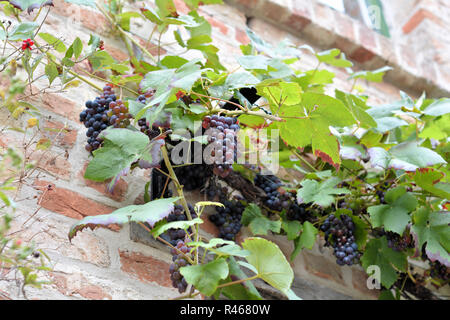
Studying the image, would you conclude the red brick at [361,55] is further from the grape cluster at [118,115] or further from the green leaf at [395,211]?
the grape cluster at [118,115]

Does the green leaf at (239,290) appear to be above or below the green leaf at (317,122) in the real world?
below

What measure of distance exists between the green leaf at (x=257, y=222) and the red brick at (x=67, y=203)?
0.34 metres

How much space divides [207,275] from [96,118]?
16.5 inches

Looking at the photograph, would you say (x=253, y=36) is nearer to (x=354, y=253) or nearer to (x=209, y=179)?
(x=209, y=179)

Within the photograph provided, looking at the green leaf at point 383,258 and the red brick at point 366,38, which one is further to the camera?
the red brick at point 366,38

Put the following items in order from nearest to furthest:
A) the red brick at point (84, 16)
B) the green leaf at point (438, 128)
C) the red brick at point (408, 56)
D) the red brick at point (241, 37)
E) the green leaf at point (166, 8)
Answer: the green leaf at point (166, 8), the red brick at point (84, 16), the green leaf at point (438, 128), the red brick at point (241, 37), the red brick at point (408, 56)

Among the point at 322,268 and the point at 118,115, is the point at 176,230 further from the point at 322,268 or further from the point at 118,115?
the point at 322,268

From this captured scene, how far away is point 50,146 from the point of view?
104 cm

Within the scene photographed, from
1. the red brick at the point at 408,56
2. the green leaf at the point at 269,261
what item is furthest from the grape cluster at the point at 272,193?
the red brick at the point at 408,56

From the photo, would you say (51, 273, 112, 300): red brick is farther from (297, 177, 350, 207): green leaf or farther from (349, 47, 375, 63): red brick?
(349, 47, 375, 63): red brick

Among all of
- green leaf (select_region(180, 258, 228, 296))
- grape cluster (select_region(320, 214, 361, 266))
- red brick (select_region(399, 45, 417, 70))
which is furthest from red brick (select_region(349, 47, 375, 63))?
green leaf (select_region(180, 258, 228, 296))

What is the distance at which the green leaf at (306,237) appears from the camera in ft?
3.94

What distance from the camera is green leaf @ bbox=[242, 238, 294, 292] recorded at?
82 cm

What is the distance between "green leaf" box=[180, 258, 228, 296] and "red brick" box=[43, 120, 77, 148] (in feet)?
1.51
